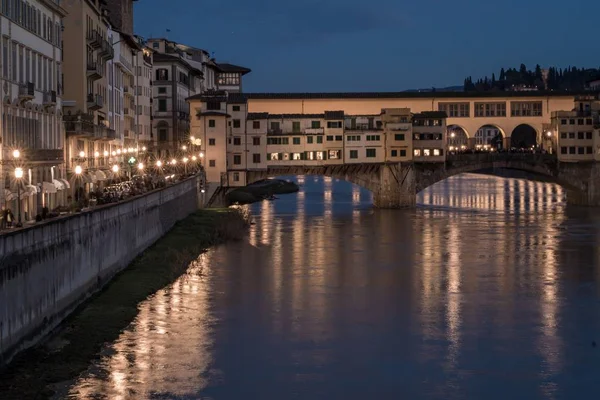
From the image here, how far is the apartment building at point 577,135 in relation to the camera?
7875 cm

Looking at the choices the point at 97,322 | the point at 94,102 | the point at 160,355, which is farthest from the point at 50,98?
the point at 160,355

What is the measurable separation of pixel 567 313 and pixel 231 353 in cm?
1073

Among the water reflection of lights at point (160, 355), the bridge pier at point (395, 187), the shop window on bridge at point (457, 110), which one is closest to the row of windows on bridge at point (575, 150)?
the shop window on bridge at point (457, 110)

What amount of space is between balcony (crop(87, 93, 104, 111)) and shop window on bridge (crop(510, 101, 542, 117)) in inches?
1706

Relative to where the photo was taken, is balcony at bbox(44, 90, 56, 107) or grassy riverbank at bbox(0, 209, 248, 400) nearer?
grassy riverbank at bbox(0, 209, 248, 400)

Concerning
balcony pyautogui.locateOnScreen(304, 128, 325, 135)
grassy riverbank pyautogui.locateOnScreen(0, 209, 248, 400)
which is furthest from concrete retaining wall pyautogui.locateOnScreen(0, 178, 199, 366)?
balcony pyautogui.locateOnScreen(304, 128, 325, 135)

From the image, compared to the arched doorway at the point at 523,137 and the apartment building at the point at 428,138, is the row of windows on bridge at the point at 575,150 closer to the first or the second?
the apartment building at the point at 428,138

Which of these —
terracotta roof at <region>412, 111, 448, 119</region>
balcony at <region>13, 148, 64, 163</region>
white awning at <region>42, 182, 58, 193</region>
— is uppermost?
terracotta roof at <region>412, 111, 448, 119</region>

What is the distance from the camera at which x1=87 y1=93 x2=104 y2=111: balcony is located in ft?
151

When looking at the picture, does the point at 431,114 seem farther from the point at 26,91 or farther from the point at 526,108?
the point at 26,91

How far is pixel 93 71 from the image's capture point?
45.9 metres

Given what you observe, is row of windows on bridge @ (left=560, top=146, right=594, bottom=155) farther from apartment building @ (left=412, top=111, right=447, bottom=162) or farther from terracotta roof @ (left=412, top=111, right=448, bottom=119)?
terracotta roof @ (left=412, top=111, right=448, bottom=119)

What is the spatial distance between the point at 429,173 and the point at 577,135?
A: 458 inches

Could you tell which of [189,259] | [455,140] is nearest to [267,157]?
[189,259]
